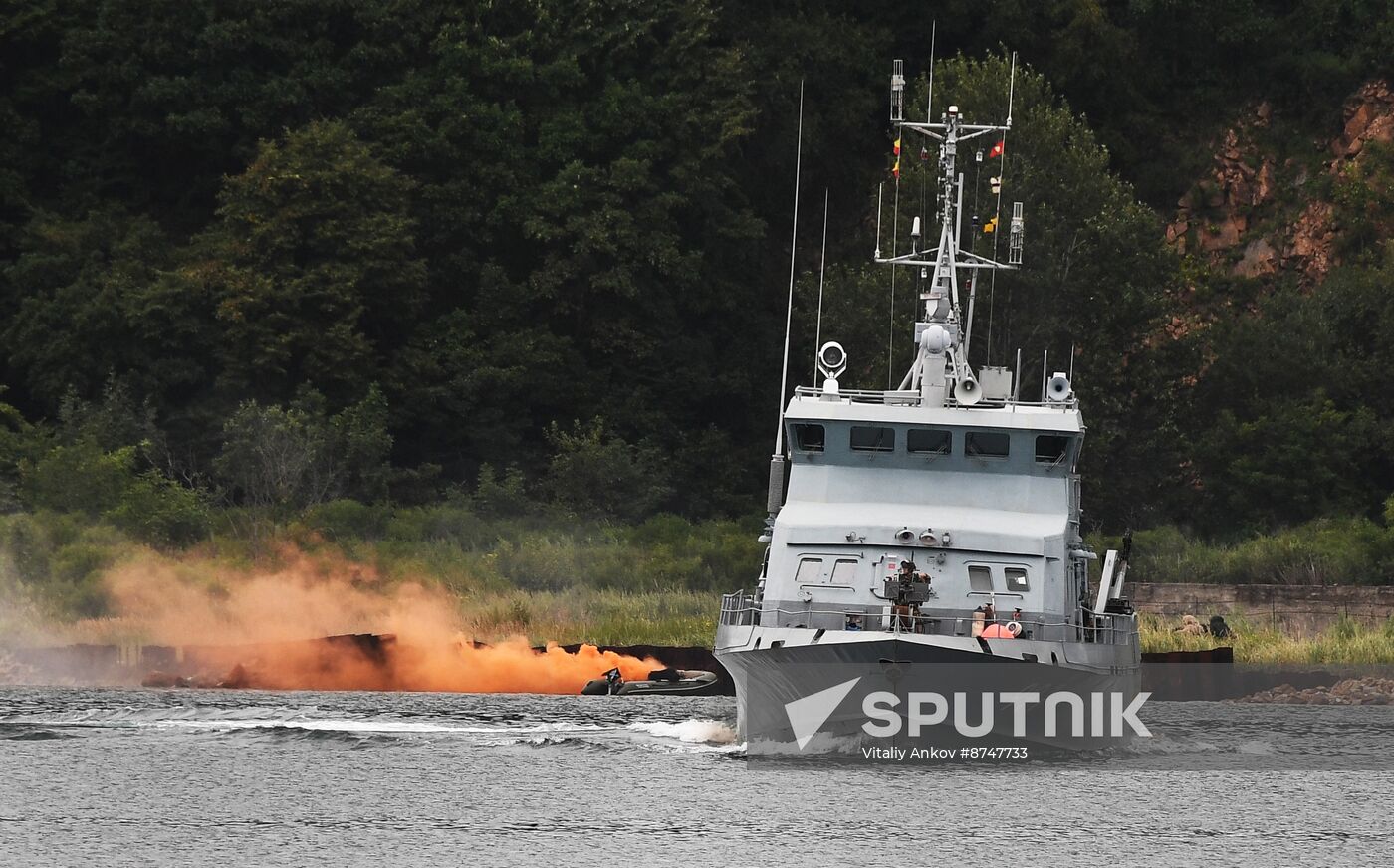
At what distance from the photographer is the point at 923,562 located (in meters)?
45.3

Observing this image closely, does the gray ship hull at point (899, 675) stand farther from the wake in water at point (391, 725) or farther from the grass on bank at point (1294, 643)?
the grass on bank at point (1294, 643)

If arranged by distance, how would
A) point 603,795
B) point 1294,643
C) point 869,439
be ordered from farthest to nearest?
point 1294,643 < point 869,439 < point 603,795

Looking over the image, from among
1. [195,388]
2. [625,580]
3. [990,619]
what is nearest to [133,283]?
[195,388]

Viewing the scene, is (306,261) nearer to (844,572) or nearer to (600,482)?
(600,482)

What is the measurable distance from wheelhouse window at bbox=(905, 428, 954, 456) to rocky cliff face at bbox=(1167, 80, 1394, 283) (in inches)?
1776

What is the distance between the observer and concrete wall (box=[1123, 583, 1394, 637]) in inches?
2827

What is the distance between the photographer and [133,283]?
84.1 metres

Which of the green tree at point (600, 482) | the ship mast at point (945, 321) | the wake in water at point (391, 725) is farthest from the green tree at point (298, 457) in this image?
the ship mast at point (945, 321)

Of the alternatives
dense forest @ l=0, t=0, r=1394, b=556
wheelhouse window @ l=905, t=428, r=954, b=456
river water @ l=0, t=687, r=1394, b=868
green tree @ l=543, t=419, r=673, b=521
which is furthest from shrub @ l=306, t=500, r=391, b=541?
wheelhouse window @ l=905, t=428, r=954, b=456

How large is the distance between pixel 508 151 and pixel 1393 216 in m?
31.1

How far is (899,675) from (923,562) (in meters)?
3.03

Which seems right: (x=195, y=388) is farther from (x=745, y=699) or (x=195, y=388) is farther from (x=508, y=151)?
(x=745, y=699)

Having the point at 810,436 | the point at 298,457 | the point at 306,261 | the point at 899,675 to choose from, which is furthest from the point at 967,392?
the point at 306,261

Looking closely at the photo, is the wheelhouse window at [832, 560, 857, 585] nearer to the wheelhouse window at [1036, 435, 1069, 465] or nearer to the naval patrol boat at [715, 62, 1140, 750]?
the naval patrol boat at [715, 62, 1140, 750]
